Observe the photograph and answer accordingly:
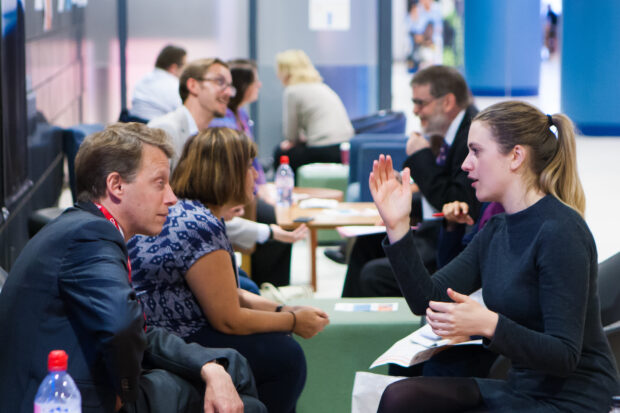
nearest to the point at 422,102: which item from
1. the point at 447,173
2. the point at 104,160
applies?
the point at 447,173

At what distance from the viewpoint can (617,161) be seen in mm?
10094

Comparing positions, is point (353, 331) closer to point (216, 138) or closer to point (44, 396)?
point (216, 138)

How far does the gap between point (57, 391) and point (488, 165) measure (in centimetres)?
118

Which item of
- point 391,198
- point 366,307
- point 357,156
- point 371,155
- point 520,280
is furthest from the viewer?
point 357,156

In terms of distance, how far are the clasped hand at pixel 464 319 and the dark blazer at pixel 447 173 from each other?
166 cm

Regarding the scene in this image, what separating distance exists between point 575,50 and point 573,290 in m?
10.4

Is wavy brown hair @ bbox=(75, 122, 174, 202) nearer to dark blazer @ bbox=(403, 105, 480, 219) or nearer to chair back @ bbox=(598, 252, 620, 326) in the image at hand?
chair back @ bbox=(598, 252, 620, 326)

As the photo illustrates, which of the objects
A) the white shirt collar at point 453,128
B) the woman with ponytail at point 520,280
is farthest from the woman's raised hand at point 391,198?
the white shirt collar at point 453,128

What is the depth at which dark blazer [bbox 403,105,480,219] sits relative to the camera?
12.3 feet

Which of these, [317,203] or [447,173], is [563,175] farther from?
[317,203]

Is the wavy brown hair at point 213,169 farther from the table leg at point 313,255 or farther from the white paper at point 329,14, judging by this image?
the white paper at point 329,14

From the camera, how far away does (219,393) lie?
2264 mm

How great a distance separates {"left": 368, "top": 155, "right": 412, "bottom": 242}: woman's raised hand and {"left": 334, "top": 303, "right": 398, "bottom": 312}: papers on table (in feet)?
4.00

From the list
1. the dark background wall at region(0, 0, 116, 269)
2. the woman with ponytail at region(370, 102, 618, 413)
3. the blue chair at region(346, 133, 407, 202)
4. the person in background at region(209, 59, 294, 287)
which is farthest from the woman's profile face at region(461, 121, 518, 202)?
the blue chair at region(346, 133, 407, 202)
